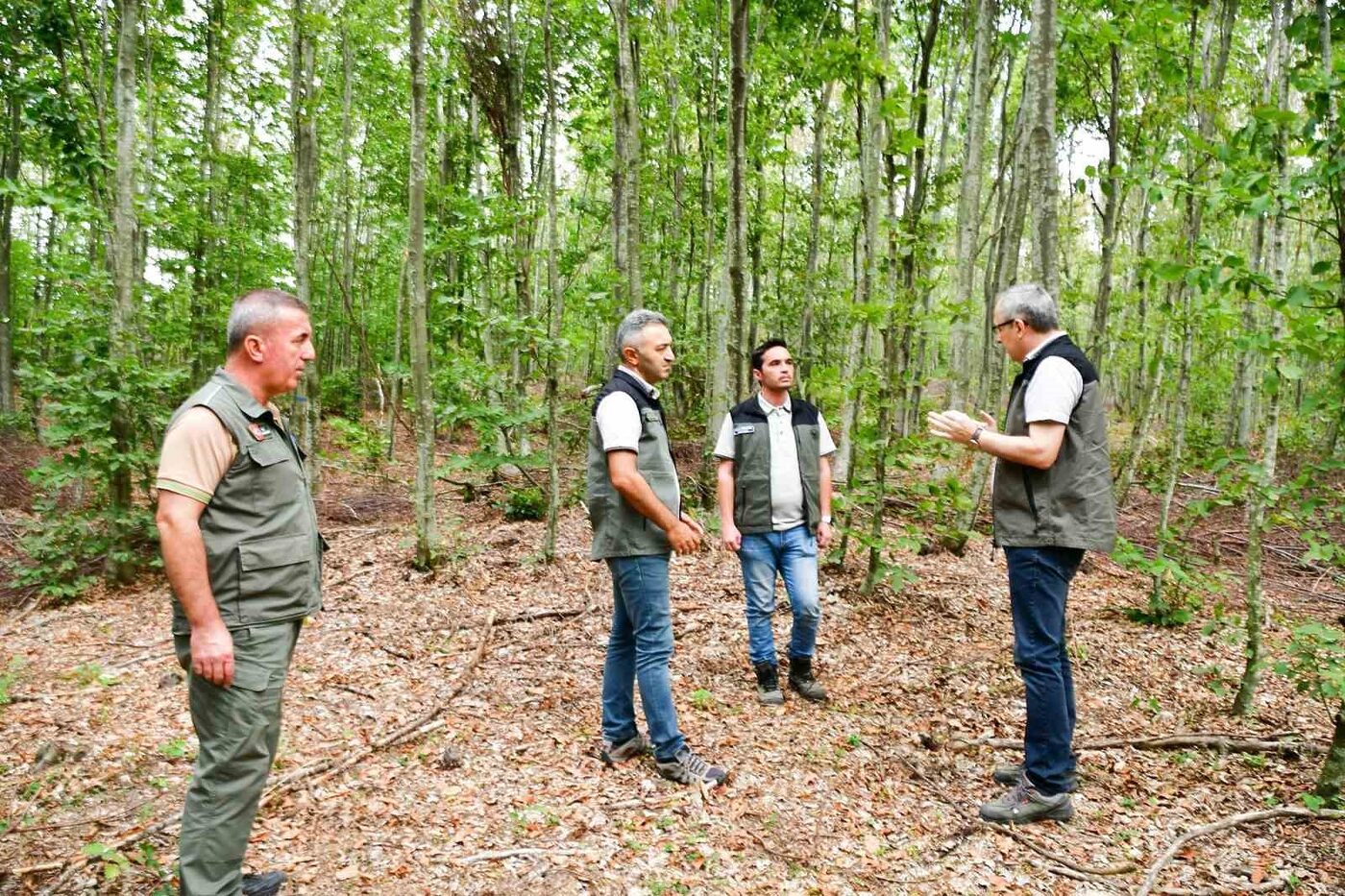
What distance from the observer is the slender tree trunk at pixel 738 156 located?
692cm

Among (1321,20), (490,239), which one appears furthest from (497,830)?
(490,239)

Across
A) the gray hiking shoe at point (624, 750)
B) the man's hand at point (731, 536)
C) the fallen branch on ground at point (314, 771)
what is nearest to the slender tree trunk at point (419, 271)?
the fallen branch on ground at point (314, 771)

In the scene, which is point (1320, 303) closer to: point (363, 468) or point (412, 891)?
point (412, 891)

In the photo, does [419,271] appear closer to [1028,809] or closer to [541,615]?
[541,615]

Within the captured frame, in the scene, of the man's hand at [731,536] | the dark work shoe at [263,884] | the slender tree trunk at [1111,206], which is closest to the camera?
the dark work shoe at [263,884]

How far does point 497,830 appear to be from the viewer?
3.43m

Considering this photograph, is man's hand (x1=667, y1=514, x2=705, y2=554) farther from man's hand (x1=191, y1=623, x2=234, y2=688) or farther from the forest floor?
man's hand (x1=191, y1=623, x2=234, y2=688)

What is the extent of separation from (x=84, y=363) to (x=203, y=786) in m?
6.11

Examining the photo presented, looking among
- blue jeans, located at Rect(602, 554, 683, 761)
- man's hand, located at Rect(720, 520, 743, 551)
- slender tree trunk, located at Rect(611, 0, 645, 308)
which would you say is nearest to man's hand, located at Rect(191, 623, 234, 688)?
blue jeans, located at Rect(602, 554, 683, 761)

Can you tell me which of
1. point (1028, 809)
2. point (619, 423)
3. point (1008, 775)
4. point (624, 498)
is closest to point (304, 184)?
point (619, 423)

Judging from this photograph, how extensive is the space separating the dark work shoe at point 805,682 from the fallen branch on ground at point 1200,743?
853mm

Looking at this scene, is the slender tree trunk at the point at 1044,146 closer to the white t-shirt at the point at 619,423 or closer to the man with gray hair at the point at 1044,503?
the man with gray hair at the point at 1044,503

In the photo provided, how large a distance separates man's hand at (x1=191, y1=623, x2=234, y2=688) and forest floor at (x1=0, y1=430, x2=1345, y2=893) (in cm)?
113

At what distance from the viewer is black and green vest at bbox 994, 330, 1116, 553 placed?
3.34 metres
